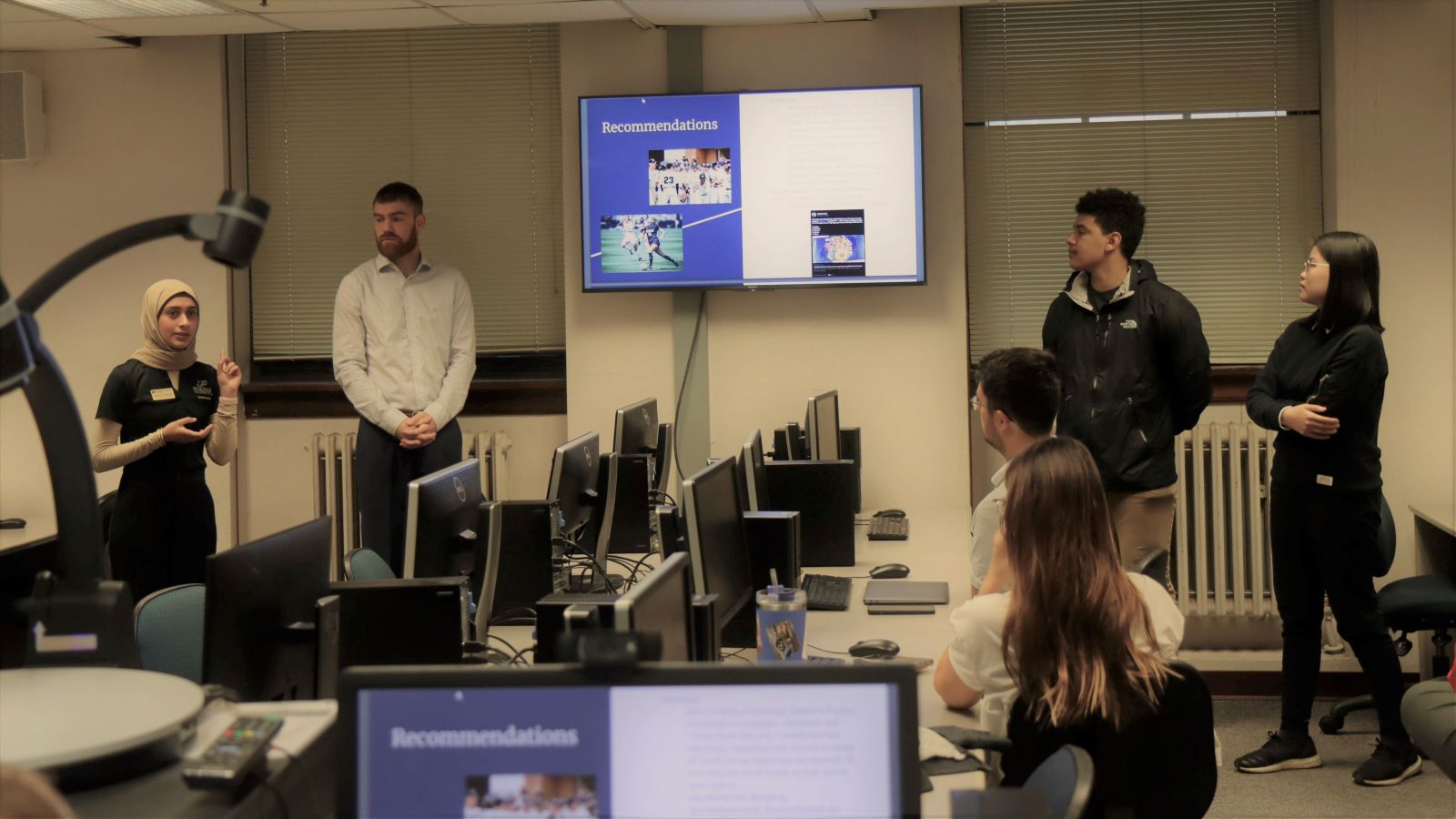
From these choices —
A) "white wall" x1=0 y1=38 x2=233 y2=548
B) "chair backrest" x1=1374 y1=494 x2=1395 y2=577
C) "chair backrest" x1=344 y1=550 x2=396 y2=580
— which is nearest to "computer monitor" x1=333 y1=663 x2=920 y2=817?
"chair backrest" x1=344 y1=550 x2=396 y2=580

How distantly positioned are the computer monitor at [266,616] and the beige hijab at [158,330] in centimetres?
201

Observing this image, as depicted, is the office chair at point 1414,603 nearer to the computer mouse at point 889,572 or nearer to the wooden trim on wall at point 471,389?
the computer mouse at point 889,572

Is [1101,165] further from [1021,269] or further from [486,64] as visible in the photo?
[486,64]

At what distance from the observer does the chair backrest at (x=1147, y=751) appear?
2086mm

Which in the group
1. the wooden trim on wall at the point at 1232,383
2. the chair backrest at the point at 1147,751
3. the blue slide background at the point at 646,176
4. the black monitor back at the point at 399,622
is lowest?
the chair backrest at the point at 1147,751

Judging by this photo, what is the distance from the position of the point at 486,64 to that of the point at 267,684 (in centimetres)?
403

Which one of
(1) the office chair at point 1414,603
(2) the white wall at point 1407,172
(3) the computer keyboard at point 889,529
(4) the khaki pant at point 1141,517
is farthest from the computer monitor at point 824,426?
(2) the white wall at point 1407,172

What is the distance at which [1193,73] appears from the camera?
5.37 meters

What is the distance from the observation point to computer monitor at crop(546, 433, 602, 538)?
350 cm

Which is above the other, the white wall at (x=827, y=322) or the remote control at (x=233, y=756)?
the white wall at (x=827, y=322)

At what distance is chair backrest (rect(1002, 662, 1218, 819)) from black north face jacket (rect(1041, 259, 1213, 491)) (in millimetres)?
2045

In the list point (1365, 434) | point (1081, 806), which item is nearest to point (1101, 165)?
point (1365, 434)

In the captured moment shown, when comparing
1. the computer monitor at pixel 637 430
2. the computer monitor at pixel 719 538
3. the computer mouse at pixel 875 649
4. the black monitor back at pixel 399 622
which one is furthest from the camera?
the computer monitor at pixel 637 430

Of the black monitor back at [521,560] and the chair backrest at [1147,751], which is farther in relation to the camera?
the black monitor back at [521,560]
